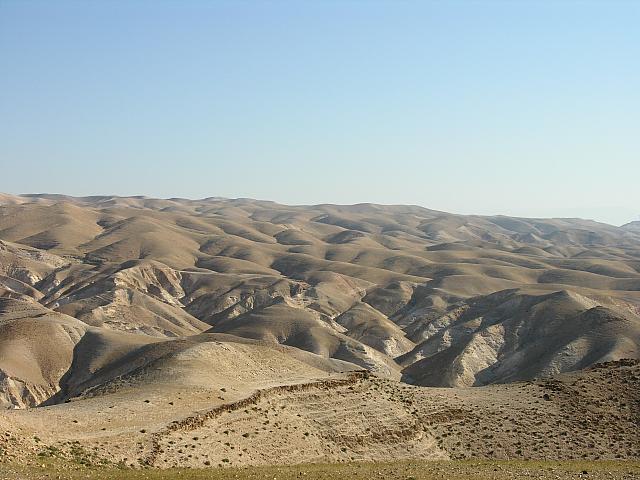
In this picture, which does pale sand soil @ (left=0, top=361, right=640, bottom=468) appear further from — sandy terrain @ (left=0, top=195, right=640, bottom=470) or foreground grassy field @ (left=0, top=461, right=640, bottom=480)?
foreground grassy field @ (left=0, top=461, right=640, bottom=480)

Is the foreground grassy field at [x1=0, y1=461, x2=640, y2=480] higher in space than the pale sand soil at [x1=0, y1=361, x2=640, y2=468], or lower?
higher

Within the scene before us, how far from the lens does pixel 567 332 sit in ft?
302

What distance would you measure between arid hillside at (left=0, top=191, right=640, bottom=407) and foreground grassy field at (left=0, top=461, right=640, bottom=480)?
19.4 meters

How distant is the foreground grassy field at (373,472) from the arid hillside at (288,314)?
763 inches

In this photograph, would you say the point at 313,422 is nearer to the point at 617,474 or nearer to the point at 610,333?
the point at 617,474

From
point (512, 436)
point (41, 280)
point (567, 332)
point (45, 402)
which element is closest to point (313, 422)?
point (512, 436)

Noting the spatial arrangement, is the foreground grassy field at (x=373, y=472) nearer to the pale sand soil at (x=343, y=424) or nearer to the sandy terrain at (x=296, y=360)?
the sandy terrain at (x=296, y=360)

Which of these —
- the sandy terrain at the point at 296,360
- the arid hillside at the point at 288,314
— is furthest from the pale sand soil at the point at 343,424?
the arid hillside at the point at 288,314

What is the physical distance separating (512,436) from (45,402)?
54.8 meters

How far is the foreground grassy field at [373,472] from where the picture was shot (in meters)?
26.0

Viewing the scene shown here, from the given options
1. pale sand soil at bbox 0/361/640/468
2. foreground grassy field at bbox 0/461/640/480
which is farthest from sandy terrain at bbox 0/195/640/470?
foreground grassy field at bbox 0/461/640/480

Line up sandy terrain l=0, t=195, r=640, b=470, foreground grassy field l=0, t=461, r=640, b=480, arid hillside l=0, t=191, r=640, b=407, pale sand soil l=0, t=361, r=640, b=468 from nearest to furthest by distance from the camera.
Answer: foreground grassy field l=0, t=461, r=640, b=480
pale sand soil l=0, t=361, r=640, b=468
sandy terrain l=0, t=195, r=640, b=470
arid hillside l=0, t=191, r=640, b=407

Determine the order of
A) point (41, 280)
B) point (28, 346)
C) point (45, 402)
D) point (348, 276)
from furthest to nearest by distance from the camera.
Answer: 1. point (348, 276)
2. point (41, 280)
3. point (28, 346)
4. point (45, 402)

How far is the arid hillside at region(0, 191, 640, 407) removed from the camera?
264 feet
